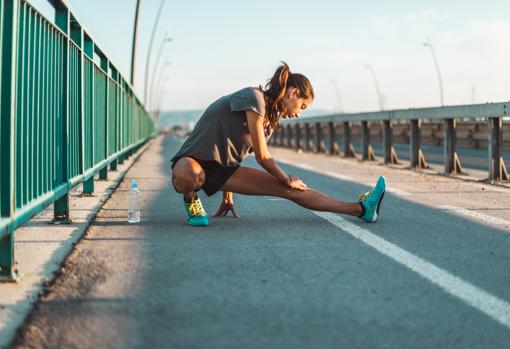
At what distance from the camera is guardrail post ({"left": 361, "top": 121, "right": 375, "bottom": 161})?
1944 centimetres

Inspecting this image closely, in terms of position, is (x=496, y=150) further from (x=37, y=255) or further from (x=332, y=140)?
(x=332, y=140)

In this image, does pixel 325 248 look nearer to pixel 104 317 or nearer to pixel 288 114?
pixel 288 114

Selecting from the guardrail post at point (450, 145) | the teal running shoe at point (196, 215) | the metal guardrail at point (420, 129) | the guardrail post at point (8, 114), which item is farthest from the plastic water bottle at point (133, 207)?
the guardrail post at point (450, 145)

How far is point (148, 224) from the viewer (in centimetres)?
657

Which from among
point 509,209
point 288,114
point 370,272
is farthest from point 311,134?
point 370,272

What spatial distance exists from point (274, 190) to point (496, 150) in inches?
231

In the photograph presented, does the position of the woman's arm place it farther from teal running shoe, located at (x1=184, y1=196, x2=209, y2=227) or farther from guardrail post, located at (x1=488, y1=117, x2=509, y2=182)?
guardrail post, located at (x1=488, y1=117, x2=509, y2=182)

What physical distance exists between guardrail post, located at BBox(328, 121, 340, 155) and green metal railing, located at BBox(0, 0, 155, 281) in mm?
15168

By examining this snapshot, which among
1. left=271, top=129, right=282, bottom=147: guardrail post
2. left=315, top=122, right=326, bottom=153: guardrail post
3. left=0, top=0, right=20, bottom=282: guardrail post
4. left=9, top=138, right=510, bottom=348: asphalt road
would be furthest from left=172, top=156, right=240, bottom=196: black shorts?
left=271, top=129, right=282, bottom=147: guardrail post

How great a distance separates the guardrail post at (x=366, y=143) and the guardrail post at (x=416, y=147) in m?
3.84

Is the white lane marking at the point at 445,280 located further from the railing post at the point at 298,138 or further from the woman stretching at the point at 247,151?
the railing post at the point at 298,138

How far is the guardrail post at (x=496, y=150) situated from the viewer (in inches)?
455

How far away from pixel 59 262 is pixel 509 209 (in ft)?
15.7

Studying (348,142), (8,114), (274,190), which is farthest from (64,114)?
(348,142)
